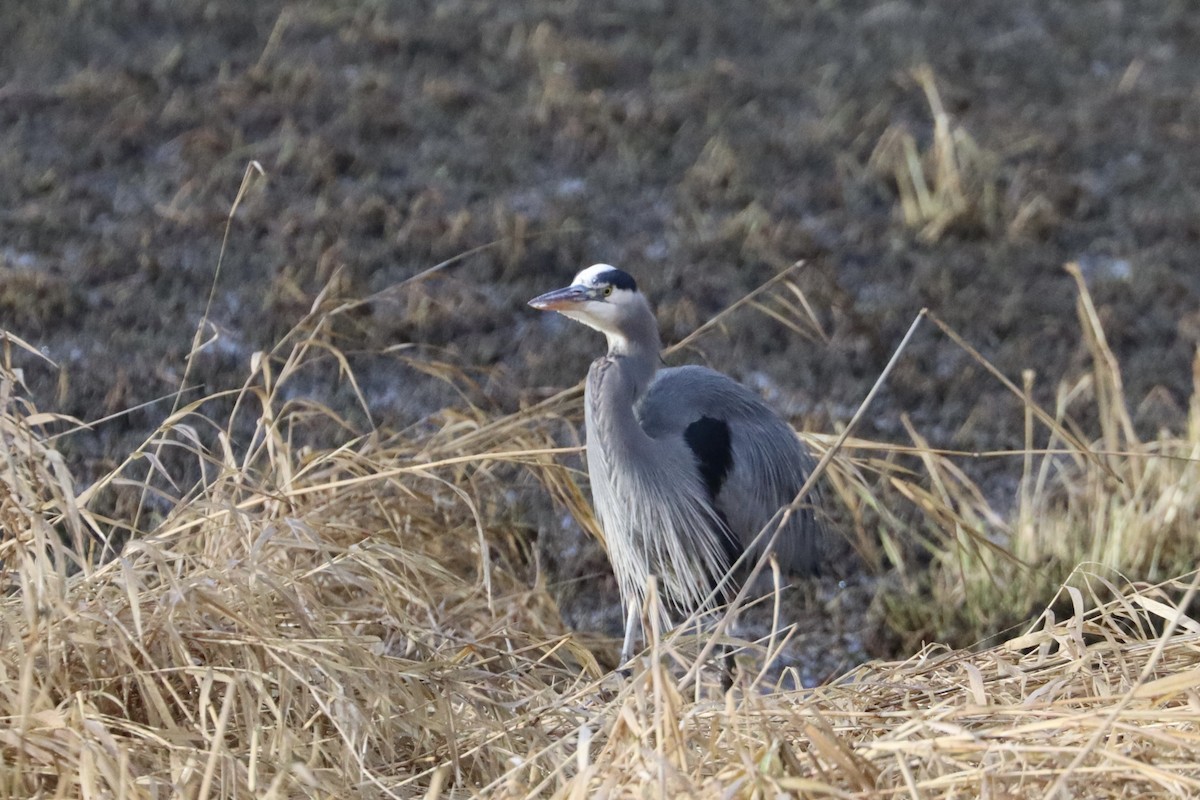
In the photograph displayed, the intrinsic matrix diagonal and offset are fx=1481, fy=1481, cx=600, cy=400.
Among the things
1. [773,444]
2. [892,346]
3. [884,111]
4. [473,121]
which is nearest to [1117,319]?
[892,346]

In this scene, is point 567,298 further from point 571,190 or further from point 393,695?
point 571,190

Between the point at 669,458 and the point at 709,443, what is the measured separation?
0.30 feet

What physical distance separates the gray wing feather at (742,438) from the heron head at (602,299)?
190 millimetres

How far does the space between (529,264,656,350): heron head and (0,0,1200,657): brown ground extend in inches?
33.0

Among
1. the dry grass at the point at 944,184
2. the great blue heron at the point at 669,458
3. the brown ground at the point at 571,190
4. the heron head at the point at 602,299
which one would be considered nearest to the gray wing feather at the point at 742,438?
the great blue heron at the point at 669,458

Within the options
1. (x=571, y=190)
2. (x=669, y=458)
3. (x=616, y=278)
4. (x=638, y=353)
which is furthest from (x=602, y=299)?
(x=571, y=190)

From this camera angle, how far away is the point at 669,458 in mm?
2770

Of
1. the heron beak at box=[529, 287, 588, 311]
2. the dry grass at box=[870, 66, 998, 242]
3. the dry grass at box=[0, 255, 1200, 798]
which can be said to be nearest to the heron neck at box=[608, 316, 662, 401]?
the heron beak at box=[529, 287, 588, 311]

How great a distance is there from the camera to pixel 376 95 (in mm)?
5707

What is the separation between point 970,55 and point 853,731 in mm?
5396

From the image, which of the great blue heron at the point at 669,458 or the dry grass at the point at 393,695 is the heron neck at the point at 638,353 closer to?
the great blue heron at the point at 669,458

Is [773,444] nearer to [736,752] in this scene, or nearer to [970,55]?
[736,752]

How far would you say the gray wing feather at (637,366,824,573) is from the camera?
2811 millimetres

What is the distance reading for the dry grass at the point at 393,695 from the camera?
5.36ft
